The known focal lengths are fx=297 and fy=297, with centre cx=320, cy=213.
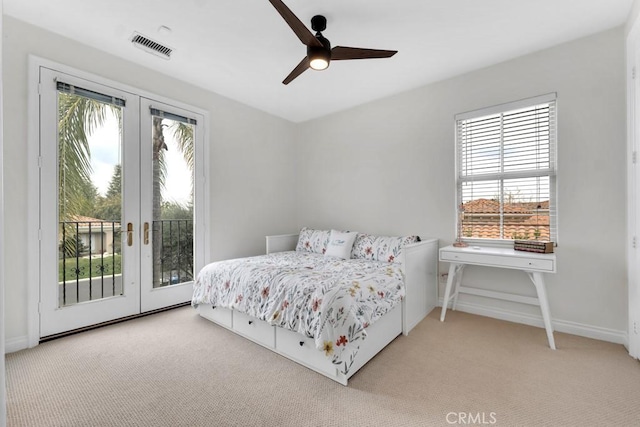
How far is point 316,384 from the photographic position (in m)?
1.98

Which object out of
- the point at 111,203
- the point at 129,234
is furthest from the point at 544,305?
the point at 111,203

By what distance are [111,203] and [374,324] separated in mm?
2714

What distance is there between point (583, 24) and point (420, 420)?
10.8 feet

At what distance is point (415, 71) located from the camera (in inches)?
127

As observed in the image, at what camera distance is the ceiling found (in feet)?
7.47

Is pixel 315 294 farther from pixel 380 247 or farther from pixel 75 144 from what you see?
pixel 75 144

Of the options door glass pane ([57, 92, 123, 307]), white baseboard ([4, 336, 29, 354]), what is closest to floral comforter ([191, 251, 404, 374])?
door glass pane ([57, 92, 123, 307])

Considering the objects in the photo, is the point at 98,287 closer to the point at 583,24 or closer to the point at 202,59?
the point at 202,59

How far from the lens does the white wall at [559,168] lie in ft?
8.27

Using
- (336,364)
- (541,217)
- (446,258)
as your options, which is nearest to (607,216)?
(541,217)

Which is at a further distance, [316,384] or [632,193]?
[632,193]

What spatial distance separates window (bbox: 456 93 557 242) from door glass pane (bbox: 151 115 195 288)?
3.12 m

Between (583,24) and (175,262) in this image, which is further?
(175,262)

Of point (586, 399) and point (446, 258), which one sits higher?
point (446, 258)
